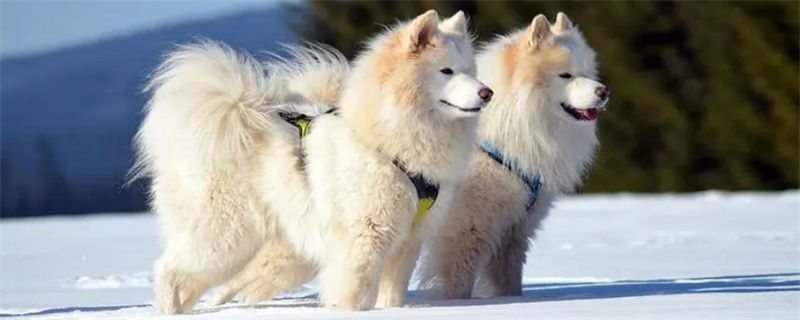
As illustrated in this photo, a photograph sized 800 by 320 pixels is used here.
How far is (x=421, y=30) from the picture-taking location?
7840 mm

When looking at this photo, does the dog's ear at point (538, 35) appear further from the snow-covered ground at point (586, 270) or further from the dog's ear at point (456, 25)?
the snow-covered ground at point (586, 270)

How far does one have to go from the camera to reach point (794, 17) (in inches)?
1033

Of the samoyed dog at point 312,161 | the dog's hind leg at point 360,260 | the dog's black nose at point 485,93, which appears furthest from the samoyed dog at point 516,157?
the dog's black nose at point 485,93

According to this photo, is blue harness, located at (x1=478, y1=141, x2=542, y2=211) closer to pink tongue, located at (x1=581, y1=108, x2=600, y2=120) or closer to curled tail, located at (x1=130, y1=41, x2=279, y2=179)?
pink tongue, located at (x1=581, y1=108, x2=600, y2=120)

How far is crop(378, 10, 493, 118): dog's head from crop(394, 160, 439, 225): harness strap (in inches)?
12.6

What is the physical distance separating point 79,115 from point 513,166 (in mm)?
95688

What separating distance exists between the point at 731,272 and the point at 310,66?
323cm

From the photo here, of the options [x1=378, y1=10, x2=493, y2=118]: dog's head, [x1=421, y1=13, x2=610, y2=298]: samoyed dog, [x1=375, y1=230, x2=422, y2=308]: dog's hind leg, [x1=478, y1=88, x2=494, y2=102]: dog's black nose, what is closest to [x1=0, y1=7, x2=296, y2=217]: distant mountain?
[x1=421, y1=13, x2=610, y2=298]: samoyed dog

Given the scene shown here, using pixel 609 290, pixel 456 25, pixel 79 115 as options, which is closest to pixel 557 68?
pixel 456 25

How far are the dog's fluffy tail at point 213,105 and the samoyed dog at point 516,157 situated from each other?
0.94 metres

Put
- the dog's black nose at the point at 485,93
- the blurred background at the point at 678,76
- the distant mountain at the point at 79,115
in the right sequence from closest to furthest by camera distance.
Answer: the dog's black nose at the point at 485,93 < the blurred background at the point at 678,76 < the distant mountain at the point at 79,115

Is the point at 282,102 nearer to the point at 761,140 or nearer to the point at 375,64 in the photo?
the point at 375,64

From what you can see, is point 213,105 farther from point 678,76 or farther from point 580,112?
point 678,76

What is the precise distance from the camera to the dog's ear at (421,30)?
782cm
